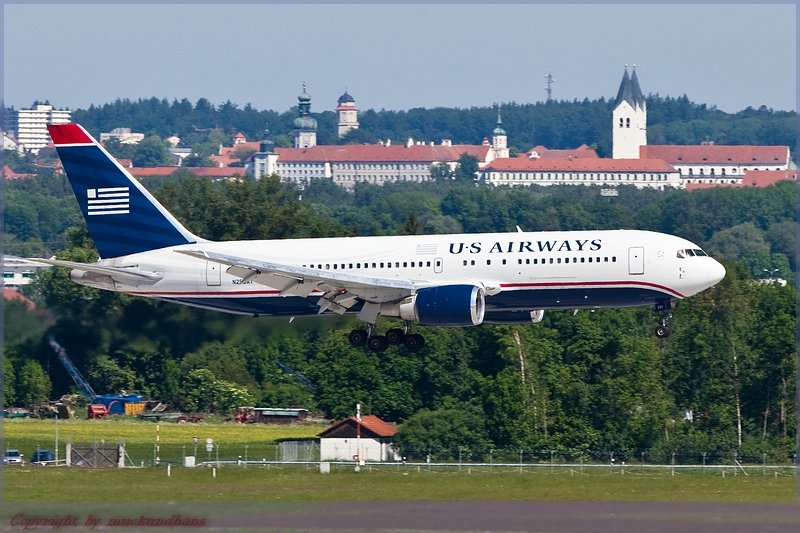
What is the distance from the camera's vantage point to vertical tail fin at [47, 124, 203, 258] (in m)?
59.7

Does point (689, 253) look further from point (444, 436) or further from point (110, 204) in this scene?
point (110, 204)

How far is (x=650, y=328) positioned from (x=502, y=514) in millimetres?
59413

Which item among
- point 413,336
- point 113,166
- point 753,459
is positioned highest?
point 113,166

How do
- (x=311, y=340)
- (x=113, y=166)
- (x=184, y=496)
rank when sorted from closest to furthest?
(x=184, y=496) < (x=113, y=166) < (x=311, y=340)

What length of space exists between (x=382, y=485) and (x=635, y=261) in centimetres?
1129

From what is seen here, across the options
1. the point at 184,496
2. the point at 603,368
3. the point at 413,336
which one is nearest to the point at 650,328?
the point at 603,368

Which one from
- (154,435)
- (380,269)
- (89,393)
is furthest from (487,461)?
(89,393)

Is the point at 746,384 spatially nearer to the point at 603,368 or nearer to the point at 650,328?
the point at 603,368

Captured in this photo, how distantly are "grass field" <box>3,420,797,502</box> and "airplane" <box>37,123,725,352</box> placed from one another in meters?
5.12

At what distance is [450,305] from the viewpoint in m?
54.4

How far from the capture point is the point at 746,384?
84.4 metres

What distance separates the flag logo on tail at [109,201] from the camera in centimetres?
6016

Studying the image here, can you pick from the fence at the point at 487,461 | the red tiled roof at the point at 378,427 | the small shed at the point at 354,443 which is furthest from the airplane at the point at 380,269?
the red tiled roof at the point at 378,427

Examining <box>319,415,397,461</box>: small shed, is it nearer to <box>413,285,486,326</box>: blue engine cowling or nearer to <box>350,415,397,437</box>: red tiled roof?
<box>350,415,397,437</box>: red tiled roof
